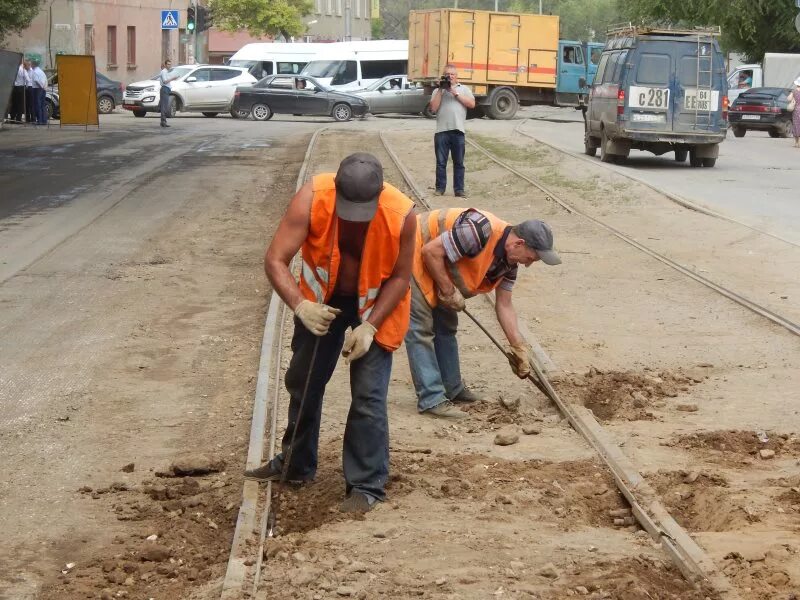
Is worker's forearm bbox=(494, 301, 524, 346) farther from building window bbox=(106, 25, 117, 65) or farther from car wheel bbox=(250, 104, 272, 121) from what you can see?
building window bbox=(106, 25, 117, 65)

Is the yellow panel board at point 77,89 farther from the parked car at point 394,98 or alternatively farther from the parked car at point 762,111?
the parked car at point 762,111

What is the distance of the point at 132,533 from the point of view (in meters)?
5.41

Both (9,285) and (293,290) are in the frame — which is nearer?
(293,290)

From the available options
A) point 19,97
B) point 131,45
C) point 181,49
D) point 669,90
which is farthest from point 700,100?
A: point 181,49

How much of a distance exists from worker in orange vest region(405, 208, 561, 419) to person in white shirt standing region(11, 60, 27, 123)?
28.1 m

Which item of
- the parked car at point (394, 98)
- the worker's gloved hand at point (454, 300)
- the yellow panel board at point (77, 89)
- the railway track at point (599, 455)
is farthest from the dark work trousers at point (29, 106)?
the worker's gloved hand at point (454, 300)

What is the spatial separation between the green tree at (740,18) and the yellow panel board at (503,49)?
8.82 m

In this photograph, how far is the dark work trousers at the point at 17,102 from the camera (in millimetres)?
33625

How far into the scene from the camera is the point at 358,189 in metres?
4.99

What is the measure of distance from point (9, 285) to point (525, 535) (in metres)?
6.79

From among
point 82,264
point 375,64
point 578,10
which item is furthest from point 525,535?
point 578,10

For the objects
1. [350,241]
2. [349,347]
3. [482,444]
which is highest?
[350,241]

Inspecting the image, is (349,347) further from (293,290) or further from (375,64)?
(375,64)

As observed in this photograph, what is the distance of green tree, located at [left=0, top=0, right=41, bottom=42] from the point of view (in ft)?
108
